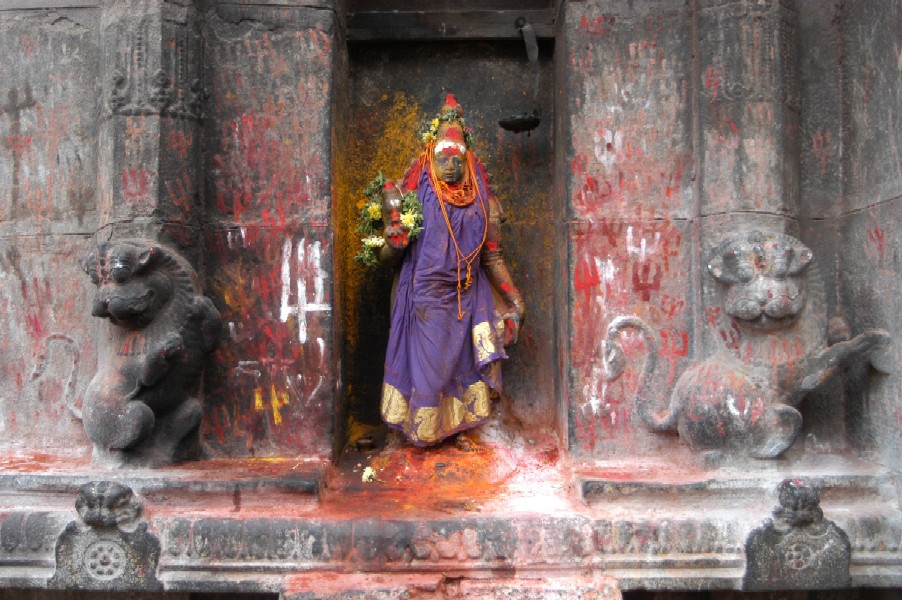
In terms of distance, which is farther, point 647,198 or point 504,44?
point 504,44

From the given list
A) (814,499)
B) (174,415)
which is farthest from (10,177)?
(814,499)

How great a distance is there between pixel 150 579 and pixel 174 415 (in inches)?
35.9

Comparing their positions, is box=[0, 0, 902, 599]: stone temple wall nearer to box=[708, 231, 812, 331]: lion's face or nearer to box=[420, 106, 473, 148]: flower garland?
box=[708, 231, 812, 331]: lion's face

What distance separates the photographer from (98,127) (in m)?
5.08

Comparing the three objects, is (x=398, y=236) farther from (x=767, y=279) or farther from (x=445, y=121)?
(x=767, y=279)

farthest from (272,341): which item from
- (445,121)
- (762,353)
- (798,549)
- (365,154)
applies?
(798,549)

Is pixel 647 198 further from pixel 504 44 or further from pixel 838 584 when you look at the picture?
pixel 838 584

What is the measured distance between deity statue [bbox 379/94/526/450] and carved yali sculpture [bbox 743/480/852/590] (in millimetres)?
1763

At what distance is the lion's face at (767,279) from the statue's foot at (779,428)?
474mm

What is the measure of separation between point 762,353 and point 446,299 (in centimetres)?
185

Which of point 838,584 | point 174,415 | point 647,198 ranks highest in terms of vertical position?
point 647,198

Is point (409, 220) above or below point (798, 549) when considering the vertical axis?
above

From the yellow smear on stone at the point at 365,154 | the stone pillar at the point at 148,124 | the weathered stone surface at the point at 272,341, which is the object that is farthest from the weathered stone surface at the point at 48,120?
the yellow smear on stone at the point at 365,154

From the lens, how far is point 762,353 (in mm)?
4641
